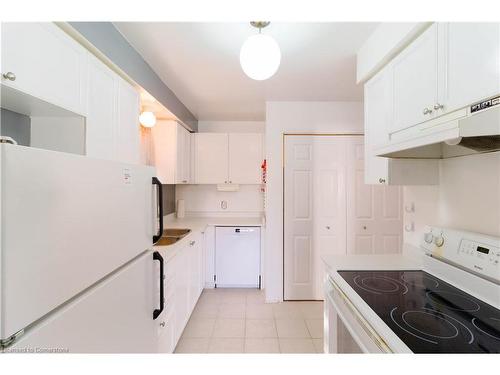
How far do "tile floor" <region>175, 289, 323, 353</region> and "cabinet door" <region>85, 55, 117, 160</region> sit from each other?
1711 millimetres

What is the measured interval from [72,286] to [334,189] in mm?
2743

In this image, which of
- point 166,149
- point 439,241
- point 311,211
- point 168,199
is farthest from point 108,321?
point 168,199

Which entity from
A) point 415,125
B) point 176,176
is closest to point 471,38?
Result: point 415,125

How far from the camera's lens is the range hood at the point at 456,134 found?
2.40 ft

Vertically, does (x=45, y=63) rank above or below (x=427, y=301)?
above

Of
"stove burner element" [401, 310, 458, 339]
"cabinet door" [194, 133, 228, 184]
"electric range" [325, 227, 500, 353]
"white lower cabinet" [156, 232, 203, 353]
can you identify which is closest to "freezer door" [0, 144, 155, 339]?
"white lower cabinet" [156, 232, 203, 353]

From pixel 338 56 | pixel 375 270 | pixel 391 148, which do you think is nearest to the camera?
pixel 391 148

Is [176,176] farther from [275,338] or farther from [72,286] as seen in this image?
[72,286]

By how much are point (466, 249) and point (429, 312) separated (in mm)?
417

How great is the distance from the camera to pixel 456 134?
80 centimetres

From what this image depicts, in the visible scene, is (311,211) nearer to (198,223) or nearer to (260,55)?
(198,223)

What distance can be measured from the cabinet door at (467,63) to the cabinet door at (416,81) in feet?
0.20

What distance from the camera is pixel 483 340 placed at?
2.66 ft

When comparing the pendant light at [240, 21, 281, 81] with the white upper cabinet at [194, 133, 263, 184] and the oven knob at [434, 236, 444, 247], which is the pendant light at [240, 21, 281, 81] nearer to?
the oven knob at [434, 236, 444, 247]
